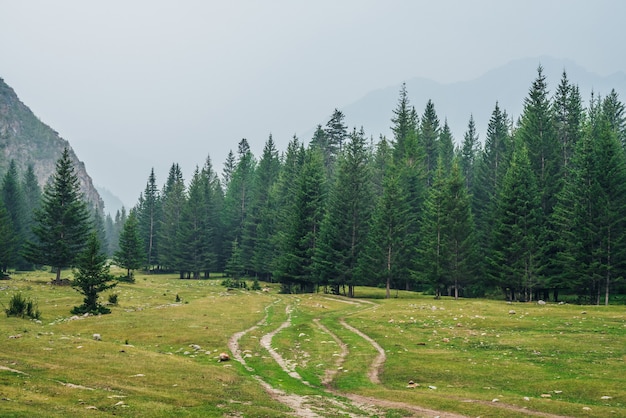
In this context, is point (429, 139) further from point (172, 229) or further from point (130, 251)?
point (130, 251)

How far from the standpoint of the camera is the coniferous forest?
6081cm

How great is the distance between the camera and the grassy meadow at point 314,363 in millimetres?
17000

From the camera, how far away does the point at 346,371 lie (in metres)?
25.2

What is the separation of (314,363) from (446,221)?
4646cm

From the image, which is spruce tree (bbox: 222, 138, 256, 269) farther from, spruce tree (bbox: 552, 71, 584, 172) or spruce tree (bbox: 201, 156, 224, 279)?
spruce tree (bbox: 552, 71, 584, 172)

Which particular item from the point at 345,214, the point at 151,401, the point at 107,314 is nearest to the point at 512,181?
the point at 345,214

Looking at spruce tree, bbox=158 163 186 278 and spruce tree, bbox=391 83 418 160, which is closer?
spruce tree, bbox=391 83 418 160

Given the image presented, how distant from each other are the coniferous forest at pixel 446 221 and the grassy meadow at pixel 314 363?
1633 centimetres

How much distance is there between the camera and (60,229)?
74.5 metres

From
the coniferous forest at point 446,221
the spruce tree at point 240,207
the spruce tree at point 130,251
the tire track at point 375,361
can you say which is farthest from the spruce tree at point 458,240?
the spruce tree at point 130,251

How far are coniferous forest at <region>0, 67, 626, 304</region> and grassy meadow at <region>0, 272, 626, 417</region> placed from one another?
16.3 metres

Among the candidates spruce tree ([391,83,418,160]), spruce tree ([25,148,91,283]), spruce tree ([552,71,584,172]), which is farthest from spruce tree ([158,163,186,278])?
spruce tree ([552,71,584,172])

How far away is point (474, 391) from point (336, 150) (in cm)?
11435

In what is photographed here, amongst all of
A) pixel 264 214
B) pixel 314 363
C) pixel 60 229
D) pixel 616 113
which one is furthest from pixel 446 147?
pixel 314 363
